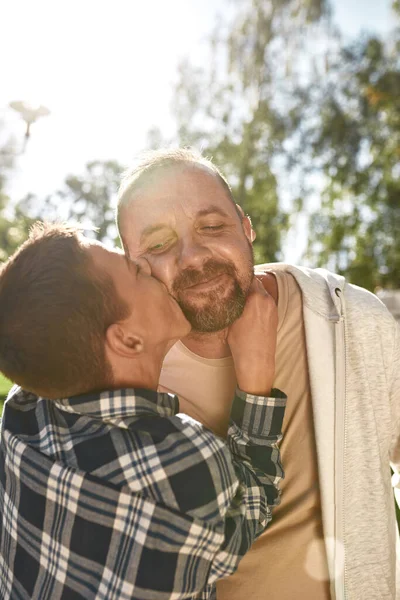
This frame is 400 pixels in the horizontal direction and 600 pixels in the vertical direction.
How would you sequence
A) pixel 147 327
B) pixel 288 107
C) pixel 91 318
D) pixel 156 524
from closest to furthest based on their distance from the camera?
pixel 156 524
pixel 91 318
pixel 147 327
pixel 288 107

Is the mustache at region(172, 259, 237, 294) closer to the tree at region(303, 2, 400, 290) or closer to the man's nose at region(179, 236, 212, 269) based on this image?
the man's nose at region(179, 236, 212, 269)

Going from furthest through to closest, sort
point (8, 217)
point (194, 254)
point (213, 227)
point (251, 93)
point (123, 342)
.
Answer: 1. point (8, 217)
2. point (251, 93)
3. point (213, 227)
4. point (194, 254)
5. point (123, 342)

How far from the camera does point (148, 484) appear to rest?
134 cm

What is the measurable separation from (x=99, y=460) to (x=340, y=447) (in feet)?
3.12

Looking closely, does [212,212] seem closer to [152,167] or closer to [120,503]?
[152,167]

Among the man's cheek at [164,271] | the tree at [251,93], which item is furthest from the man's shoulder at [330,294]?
the tree at [251,93]

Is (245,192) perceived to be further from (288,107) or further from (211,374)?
(211,374)

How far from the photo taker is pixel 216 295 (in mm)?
2029

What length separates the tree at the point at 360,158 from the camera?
16.6m

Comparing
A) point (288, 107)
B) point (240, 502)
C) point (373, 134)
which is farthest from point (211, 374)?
point (373, 134)

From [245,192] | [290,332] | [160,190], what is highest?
[160,190]

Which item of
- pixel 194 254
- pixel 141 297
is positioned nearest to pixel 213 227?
pixel 194 254

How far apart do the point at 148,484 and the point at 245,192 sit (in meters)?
17.2

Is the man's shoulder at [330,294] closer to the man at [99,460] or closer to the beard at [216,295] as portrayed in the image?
the beard at [216,295]
